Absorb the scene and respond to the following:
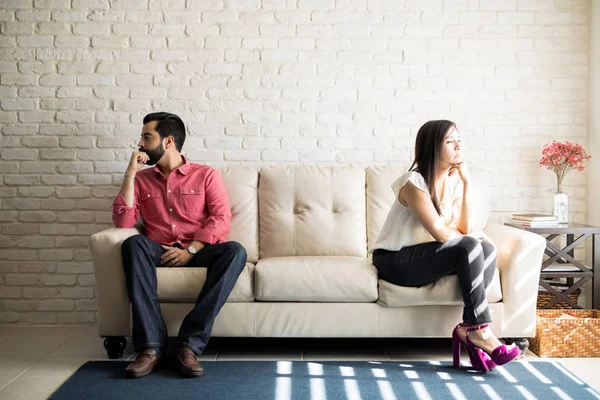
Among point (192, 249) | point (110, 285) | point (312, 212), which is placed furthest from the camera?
point (312, 212)

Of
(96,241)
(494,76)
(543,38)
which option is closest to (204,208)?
(96,241)

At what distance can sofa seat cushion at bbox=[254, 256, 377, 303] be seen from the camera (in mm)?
2689

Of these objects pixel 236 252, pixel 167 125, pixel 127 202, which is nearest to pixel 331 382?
pixel 236 252

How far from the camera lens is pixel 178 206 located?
302 centimetres

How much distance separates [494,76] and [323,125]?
1033 mm

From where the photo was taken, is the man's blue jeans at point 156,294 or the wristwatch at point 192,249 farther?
A: the wristwatch at point 192,249

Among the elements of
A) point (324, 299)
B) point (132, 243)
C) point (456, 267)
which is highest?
point (132, 243)

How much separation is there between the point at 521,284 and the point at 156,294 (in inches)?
63.7

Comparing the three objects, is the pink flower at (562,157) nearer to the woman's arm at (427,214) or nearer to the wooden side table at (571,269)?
the wooden side table at (571,269)

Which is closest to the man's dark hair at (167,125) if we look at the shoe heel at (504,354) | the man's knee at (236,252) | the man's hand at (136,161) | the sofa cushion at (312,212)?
the man's hand at (136,161)

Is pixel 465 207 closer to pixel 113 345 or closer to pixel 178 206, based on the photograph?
pixel 178 206

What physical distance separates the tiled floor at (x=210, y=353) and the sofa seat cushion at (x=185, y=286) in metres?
0.31

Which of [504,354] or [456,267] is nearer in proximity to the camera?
[504,354]

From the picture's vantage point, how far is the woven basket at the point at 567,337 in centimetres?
271
